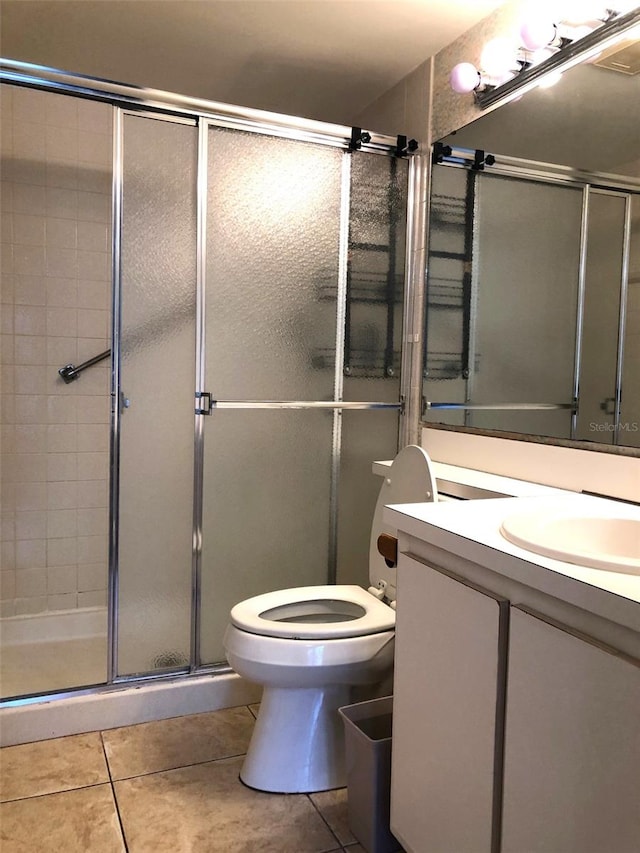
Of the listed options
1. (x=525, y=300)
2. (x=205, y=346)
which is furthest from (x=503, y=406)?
(x=205, y=346)

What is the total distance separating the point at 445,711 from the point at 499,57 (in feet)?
5.95

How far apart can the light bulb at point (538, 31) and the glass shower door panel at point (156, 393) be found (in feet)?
3.38

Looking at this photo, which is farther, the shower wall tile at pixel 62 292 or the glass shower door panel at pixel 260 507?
the shower wall tile at pixel 62 292

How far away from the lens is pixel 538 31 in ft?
5.80

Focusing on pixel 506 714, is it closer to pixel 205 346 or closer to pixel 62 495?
pixel 205 346

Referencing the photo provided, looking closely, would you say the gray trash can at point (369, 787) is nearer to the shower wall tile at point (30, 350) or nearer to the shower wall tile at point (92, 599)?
the shower wall tile at point (92, 599)

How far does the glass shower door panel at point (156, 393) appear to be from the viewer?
81.2 inches

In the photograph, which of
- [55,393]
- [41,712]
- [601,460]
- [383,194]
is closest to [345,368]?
[383,194]

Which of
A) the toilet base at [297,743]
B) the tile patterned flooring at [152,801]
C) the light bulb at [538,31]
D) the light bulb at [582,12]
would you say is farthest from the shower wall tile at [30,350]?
the light bulb at [582,12]

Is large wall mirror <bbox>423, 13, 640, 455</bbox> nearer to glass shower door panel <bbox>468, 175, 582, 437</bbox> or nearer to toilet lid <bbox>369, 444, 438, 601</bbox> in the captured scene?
glass shower door panel <bbox>468, 175, 582, 437</bbox>

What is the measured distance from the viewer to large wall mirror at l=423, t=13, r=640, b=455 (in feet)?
5.38

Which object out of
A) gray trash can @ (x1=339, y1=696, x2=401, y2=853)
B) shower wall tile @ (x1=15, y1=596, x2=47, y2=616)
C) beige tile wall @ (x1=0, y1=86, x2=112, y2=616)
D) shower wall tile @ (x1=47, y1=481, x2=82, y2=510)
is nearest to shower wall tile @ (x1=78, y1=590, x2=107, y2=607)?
beige tile wall @ (x1=0, y1=86, x2=112, y2=616)

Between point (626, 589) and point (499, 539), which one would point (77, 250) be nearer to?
point (499, 539)

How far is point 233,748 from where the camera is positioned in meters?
2.04
